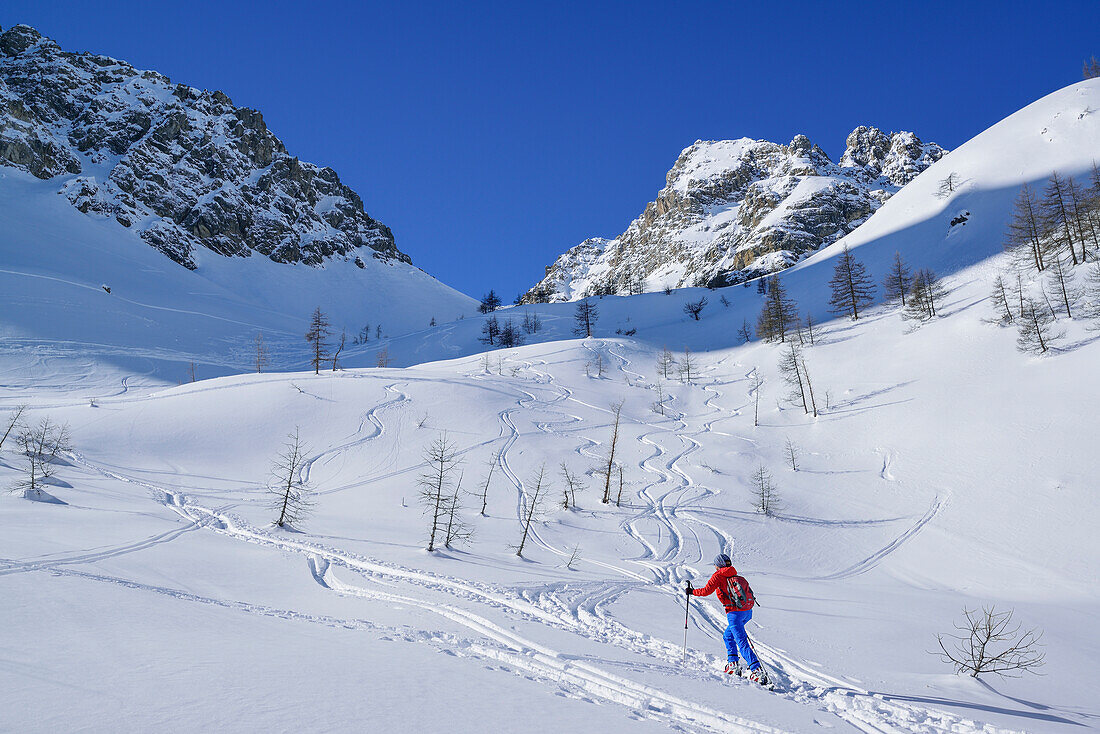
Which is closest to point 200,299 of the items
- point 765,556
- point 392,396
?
point 392,396

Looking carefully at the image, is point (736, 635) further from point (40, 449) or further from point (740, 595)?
point (40, 449)

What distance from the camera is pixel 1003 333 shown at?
39.8 m

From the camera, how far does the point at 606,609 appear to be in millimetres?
12875

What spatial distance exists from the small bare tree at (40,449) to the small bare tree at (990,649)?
109 feet

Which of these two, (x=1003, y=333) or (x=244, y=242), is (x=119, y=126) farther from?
(x=1003, y=333)

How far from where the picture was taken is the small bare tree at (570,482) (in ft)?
97.3

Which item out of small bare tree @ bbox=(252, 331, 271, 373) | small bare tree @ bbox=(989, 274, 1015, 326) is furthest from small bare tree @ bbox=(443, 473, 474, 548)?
small bare tree @ bbox=(252, 331, 271, 373)

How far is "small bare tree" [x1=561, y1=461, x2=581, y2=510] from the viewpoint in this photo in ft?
97.3

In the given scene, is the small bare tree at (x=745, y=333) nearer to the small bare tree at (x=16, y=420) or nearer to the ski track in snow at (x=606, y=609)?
the ski track in snow at (x=606, y=609)

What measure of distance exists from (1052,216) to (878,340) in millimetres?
21246

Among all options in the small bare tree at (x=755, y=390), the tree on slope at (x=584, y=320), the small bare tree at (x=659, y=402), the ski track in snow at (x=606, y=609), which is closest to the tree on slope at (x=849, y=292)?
the small bare tree at (x=755, y=390)

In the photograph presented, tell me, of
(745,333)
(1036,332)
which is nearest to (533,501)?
(1036,332)

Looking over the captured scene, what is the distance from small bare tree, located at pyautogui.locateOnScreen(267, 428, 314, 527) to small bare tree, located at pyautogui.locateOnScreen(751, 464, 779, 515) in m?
24.6

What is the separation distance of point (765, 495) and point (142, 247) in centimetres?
17716
